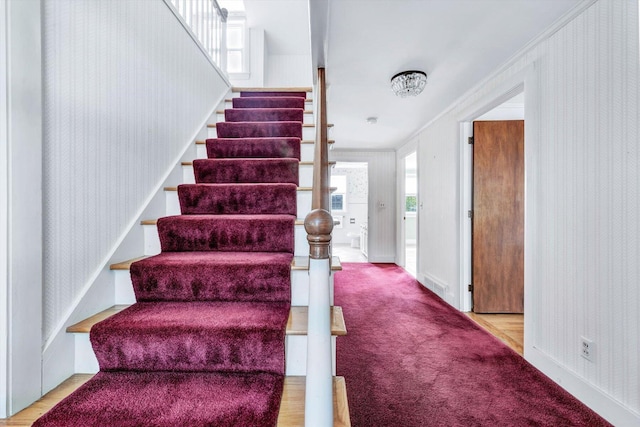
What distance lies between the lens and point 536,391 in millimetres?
1620

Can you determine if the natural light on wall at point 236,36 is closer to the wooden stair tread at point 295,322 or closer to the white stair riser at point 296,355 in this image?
the wooden stair tread at point 295,322

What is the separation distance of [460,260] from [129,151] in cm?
288

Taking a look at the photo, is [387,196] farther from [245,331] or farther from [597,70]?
[245,331]

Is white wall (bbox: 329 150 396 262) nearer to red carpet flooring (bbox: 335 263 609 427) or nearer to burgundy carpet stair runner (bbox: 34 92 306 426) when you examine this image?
red carpet flooring (bbox: 335 263 609 427)

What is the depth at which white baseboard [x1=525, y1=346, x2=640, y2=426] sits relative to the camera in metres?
1.30

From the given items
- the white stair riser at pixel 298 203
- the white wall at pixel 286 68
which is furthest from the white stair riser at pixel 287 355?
the white wall at pixel 286 68

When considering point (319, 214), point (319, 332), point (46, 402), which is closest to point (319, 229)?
point (319, 214)

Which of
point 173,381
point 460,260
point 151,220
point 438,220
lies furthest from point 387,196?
point 173,381

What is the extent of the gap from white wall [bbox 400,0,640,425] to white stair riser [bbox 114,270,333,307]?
1426mm

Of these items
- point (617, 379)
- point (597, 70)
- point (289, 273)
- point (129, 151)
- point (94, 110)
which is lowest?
point (617, 379)

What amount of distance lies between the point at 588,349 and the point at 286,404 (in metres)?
1.58

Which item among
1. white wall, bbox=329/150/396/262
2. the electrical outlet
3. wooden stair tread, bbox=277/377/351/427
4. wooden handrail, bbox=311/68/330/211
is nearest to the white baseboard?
the electrical outlet

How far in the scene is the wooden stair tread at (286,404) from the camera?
0.82 m

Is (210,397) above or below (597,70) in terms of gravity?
below
